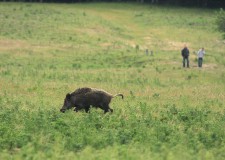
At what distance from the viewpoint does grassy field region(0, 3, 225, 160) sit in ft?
46.6

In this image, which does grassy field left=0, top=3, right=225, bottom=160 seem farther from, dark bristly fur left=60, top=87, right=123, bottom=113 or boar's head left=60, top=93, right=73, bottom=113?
boar's head left=60, top=93, right=73, bottom=113

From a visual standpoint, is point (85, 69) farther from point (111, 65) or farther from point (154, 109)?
point (154, 109)

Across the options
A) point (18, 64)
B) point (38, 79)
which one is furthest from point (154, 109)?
point (18, 64)

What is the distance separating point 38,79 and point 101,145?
716 inches

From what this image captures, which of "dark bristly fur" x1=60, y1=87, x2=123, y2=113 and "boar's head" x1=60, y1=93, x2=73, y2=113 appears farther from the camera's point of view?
"boar's head" x1=60, y1=93, x2=73, y2=113

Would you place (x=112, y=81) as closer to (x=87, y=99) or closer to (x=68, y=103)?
(x=68, y=103)

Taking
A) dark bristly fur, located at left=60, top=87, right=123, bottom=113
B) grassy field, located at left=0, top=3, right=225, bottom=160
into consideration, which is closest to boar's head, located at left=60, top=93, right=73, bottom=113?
dark bristly fur, located at left=60, top=87, right=123, bottom=113

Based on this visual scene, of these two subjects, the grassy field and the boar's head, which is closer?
the grassy field

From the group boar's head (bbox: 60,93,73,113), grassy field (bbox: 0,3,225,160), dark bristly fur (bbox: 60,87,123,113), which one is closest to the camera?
grassy field (bbox: 0,3,225,160)

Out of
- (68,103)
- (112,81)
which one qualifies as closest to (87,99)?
(68,103)

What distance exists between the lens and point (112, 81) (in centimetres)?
3225

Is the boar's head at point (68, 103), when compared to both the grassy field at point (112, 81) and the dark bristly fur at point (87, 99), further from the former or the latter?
the grassy field at point (112, 81)

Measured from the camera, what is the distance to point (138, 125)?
1653 centimetres

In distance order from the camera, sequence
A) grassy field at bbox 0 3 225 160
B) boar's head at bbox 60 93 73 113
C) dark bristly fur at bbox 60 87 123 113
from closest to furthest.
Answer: grassy field at bbox 0 3 225 160 → dark bristly fur at bbox 60 87 123 113 → boar's head at bbox 60 93 73 113
